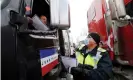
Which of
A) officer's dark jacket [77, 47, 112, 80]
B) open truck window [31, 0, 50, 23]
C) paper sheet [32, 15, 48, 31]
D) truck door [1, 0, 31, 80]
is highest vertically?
open truck window [31, 0, 50, 23]

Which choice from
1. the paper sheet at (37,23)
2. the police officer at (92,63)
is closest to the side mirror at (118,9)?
the police officer at (92,63)

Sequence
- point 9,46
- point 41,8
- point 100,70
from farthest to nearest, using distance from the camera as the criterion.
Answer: point 100,70 → point 41,8 → point 9,46

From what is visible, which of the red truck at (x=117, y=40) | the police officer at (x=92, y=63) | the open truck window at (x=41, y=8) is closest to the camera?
the open truck window at (x=41, y=8)

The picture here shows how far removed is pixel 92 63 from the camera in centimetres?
212

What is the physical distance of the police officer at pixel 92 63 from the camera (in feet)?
6.42

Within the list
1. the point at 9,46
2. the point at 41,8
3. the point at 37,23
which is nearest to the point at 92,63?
the point at 41,8

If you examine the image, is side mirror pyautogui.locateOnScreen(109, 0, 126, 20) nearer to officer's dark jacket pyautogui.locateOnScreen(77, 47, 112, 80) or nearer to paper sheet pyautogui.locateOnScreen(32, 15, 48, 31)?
officer's dark jacket pyautogui.locateOnScreen(77, 47, 112, 80)

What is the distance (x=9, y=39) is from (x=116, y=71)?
2.30 meters

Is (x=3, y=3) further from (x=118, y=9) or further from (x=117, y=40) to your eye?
(x=117, y=40)

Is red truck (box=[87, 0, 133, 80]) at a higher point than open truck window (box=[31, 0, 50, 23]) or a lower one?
lower

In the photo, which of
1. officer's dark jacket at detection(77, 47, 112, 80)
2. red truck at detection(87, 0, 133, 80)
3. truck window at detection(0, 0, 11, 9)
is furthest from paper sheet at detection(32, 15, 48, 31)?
red truck at detection(87, 0, 133, 80)

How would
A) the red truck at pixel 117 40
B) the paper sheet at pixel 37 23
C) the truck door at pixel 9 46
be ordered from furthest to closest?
the red truck at pixel 117 40 → the paper sheet at pixel 37 23 → the truck door at pixel 9 46

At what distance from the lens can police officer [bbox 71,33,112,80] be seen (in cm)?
196

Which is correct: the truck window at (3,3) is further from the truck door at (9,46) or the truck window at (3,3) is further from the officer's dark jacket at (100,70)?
the officer's dark jacket at (100,70)
